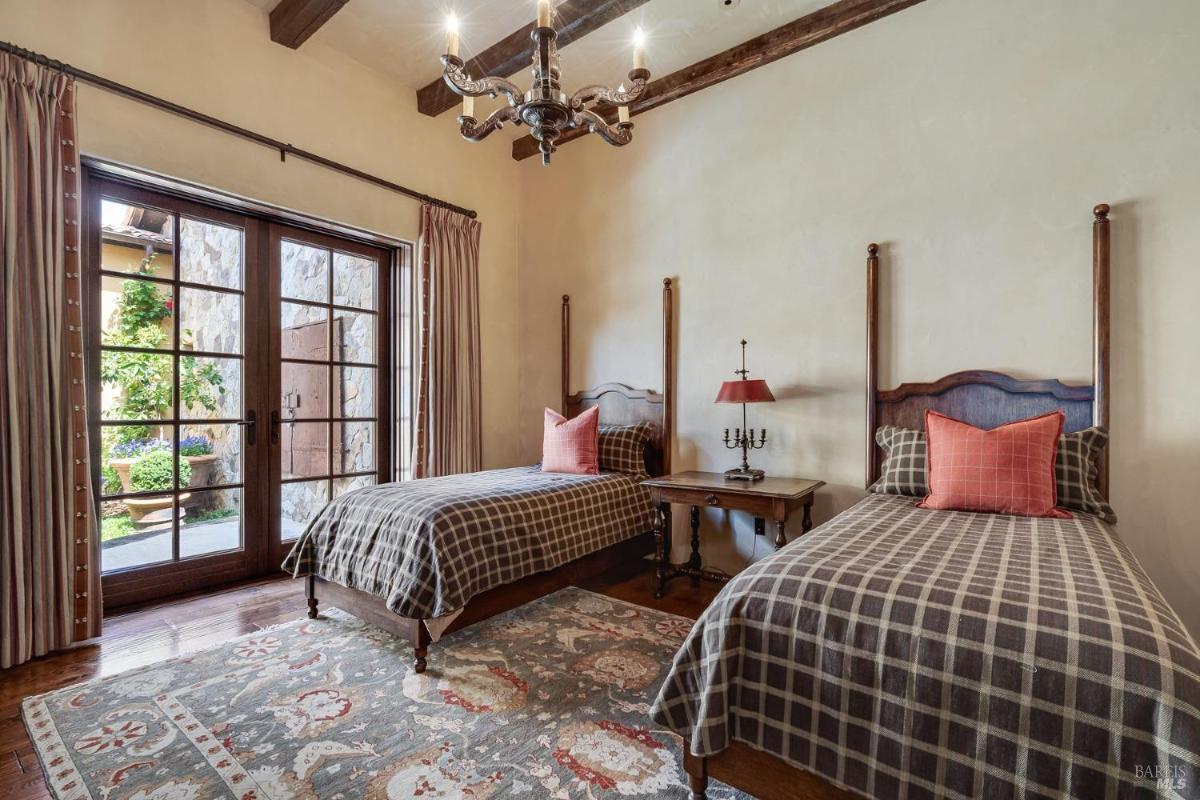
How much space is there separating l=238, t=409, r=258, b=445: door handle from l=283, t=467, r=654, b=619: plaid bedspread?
3.13 feet

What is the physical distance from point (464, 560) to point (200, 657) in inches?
44.5

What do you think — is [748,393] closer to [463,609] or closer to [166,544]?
[463,609]

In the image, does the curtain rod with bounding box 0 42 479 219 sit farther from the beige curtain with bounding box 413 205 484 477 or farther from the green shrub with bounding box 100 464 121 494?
the green shrub with bounding box 100 464 121 494

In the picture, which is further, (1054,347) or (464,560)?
(1054,347)

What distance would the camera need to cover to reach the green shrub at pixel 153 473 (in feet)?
9.17

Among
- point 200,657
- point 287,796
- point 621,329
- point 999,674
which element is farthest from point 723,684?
point 621,329

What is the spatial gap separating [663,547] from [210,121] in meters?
3.26

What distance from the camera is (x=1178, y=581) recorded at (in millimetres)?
2258

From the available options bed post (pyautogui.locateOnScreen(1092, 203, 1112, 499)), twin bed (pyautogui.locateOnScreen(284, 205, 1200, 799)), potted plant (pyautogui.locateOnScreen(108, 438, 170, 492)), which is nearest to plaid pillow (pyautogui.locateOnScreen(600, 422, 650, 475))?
twin bed (pyautogui.locateOnScreen(284, 205, 1200, 799))

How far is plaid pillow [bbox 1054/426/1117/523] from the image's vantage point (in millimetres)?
2129

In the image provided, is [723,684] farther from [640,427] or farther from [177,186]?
[177,186]

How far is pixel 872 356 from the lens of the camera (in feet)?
9.45

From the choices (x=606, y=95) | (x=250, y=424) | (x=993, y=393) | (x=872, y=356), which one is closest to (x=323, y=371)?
(x=250, y=424)

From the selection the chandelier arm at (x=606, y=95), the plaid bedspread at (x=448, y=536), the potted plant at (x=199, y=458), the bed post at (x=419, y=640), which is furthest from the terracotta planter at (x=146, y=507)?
the chandelier arm at (x=606, y=95)
